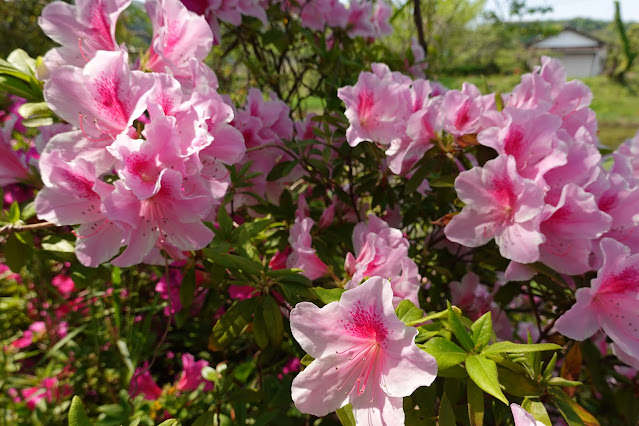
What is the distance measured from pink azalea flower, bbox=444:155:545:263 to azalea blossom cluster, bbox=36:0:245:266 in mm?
432

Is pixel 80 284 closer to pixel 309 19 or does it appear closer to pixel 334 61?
pixel 334 61

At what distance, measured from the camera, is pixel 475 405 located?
2.08ft

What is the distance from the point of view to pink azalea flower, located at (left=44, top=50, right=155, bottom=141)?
2.24 feet

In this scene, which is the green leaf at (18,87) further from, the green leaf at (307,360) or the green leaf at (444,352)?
the green leaf at (444,352)

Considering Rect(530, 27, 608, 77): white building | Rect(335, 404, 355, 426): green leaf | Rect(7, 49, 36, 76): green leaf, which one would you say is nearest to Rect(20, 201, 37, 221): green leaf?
Rect(7, 49, 36, 76): green leaf

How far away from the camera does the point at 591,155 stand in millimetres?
806

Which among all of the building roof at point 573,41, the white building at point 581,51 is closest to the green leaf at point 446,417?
the white building at point 581,51

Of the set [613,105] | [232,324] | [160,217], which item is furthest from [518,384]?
[613,105]

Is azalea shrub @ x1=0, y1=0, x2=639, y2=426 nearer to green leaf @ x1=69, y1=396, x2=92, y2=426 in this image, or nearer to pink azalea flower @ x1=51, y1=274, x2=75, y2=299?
green leaf @ x1=69, y1=396, x2=92, y2=426

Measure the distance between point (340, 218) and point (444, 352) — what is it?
2.12 feet

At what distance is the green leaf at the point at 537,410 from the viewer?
64 cm

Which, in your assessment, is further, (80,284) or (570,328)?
(80,284)

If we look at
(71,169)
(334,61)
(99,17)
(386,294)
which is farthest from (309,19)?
(386,294)

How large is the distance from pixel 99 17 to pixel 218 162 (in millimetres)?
337
